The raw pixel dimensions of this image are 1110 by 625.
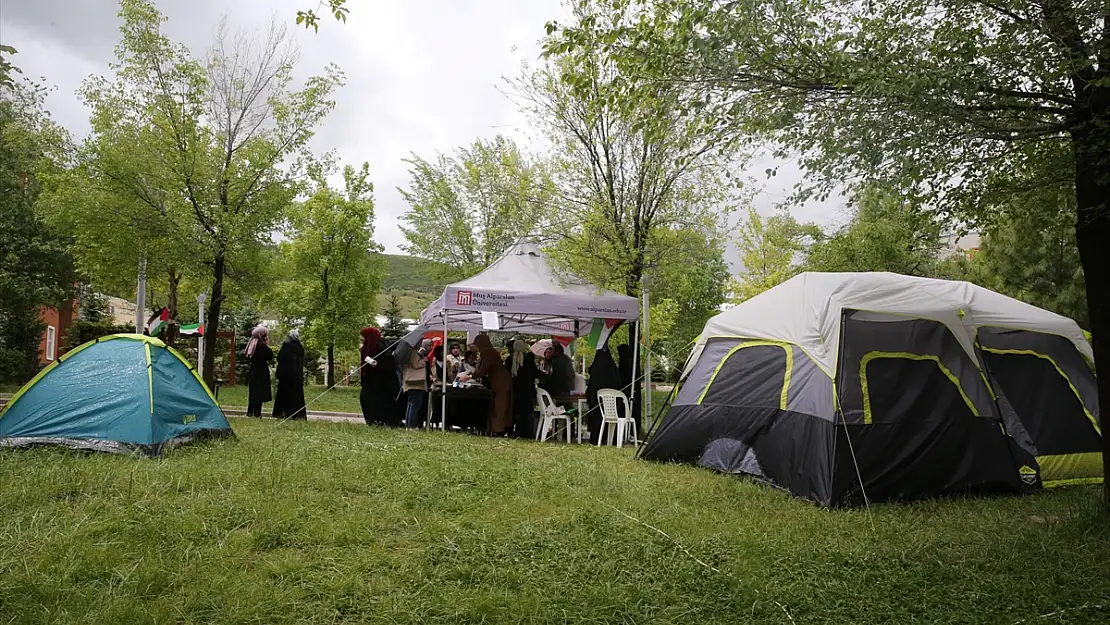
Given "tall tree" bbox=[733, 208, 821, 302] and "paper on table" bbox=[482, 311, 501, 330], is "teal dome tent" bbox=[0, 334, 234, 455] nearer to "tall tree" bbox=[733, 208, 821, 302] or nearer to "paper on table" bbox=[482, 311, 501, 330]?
"paper on table" bbox=[482, 311, 501, 330]

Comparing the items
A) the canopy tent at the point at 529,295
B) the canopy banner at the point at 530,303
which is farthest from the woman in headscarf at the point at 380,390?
the canopy banner at the point at 530,303

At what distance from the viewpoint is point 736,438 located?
24.8 ft

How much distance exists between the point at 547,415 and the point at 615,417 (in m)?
1.04

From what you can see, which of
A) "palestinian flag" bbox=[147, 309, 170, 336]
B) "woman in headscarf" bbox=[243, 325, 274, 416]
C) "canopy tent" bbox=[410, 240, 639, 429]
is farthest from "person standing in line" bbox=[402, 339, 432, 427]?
"palestinian flag" bbox=[147, 309, 170, 336]

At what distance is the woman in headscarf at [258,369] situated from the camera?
39.8 ft

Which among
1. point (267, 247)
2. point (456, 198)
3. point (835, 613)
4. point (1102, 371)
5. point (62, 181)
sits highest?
point (456, 198)

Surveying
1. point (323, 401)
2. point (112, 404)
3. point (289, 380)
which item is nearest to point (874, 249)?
point (289, 380)

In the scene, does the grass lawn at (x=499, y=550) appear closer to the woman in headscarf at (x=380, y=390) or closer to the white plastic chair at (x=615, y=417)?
the white plastic chair at (x=615, y=417)

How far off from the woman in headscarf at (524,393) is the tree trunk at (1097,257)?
737cm

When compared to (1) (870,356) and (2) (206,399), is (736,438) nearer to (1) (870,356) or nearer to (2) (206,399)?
(1) (870,356)

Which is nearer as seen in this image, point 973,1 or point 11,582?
point 11,582

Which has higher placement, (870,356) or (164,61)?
(164,61)

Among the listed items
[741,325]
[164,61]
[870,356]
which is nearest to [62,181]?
[164,61]

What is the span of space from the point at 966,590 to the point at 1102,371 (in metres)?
2.40
